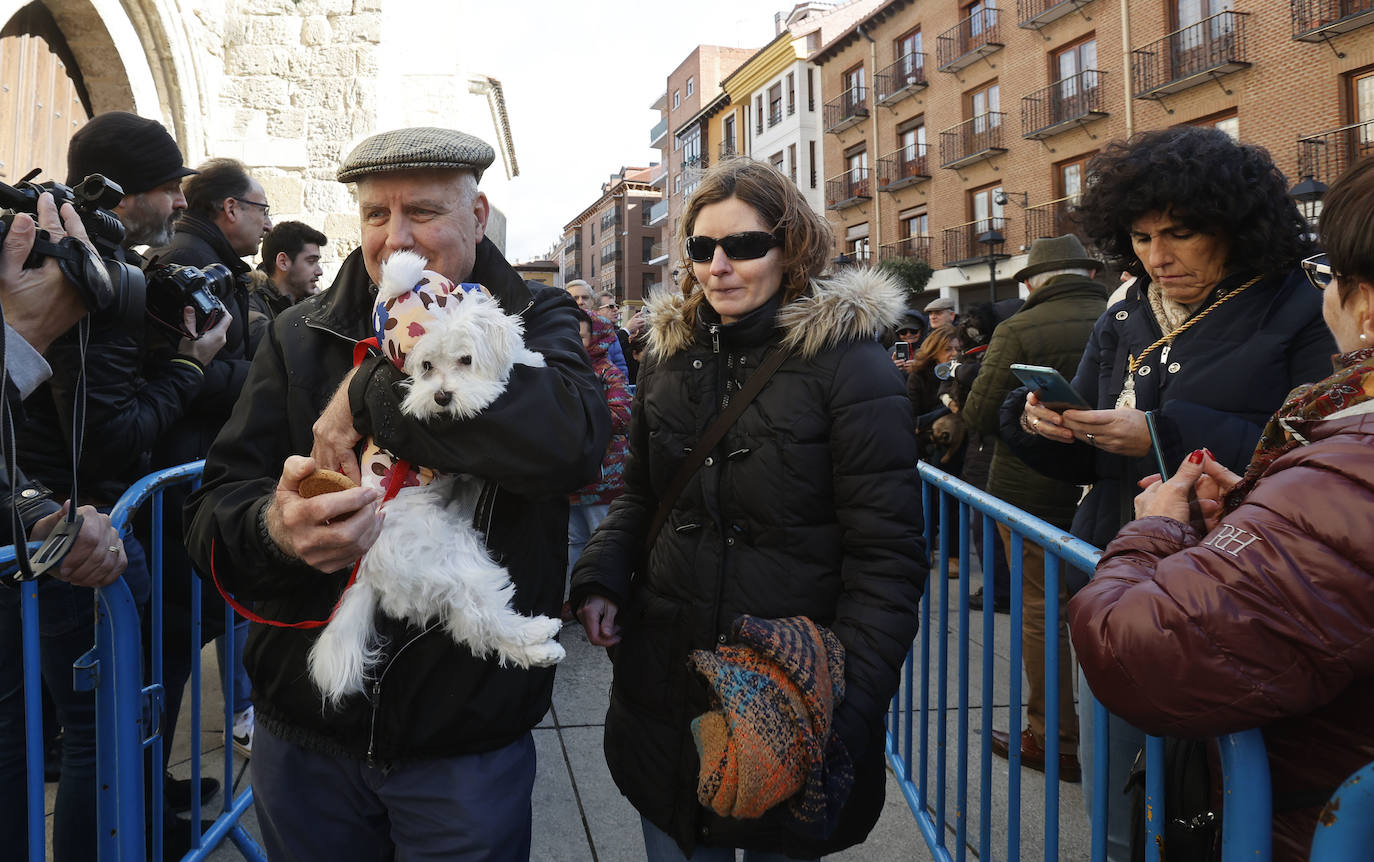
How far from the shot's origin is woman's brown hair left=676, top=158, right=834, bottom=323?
2.02 metres

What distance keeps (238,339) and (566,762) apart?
2.18 meters

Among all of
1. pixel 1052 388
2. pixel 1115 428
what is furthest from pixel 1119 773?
pixel 1052 388

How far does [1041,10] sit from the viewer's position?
2278 cm

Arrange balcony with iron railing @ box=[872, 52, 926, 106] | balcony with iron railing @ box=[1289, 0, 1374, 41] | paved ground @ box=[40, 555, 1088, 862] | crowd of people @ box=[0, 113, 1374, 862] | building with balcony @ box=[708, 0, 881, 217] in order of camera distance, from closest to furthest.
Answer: crowd of people @ box=[0, 113, 1374, 862], paved ground @ box=[40, 555, 1088, 862], balcony with iron railing @ box=[1289, 0, 1374, 41], balcony with iron railing @ box=[872, 52, 926, 106], building with balcony @ box=[708, 0, 881, 217]

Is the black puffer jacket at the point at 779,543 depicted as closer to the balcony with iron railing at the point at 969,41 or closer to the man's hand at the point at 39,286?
the man's hand at the point at 39,286

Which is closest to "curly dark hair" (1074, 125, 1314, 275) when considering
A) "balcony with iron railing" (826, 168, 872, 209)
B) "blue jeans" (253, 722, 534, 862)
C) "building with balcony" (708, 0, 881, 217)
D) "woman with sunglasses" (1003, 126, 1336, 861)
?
"woman with sunglasses" (1003, 126, 1336, 861)

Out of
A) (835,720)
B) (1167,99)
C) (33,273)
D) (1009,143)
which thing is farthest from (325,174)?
(1009,143)

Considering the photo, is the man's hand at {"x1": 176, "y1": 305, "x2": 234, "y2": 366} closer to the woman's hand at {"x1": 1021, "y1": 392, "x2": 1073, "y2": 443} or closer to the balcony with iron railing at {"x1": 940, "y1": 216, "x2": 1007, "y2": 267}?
the woman's hand at {"x1": 1021, "y1": 392, "x2": 1073, "y2": 443}

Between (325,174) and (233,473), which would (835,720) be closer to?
(233,473)

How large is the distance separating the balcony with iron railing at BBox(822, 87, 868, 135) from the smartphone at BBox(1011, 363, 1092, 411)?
30.2 meters

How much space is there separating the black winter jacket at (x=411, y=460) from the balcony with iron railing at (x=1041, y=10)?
2500cm

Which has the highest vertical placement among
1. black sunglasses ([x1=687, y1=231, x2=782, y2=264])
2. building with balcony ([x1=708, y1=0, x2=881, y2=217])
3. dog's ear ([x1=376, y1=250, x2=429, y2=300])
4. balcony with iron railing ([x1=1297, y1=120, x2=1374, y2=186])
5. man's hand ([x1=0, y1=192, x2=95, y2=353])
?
building with balcony ([x1=708, y1=0, x2=881, y2=217])

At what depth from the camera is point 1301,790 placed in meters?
1.15

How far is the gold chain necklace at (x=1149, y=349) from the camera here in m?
2.19
